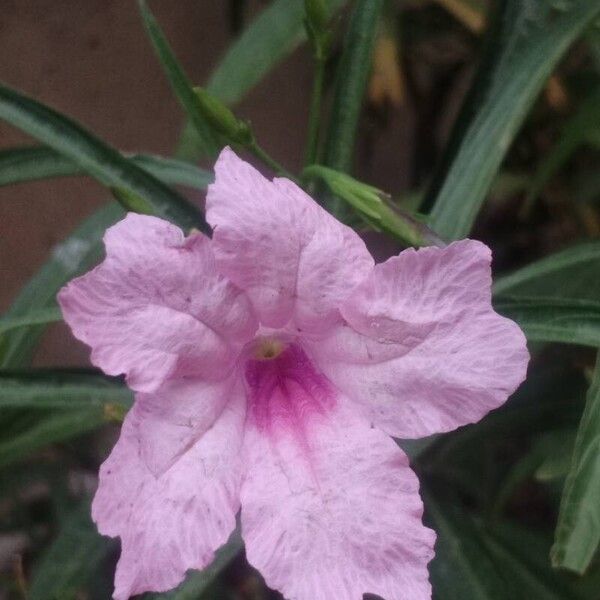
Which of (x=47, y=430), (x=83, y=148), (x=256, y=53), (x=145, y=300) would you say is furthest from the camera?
(x=256, y=53)

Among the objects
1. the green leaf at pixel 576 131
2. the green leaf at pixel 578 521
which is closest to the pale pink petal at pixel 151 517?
the green leaf at pixel 578 521

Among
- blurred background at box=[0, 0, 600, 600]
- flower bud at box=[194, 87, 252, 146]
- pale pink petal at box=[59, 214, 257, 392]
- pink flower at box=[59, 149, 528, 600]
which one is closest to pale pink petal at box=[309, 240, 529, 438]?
pink flower at box=[59, 149, 528, 600]

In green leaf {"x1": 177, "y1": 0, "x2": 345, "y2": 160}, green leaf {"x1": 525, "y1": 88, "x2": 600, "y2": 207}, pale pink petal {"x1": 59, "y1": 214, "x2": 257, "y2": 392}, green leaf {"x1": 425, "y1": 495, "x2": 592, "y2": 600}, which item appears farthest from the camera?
green leaf {"x1": 525, "y1": 88, "x2": 600, "y2": 207}

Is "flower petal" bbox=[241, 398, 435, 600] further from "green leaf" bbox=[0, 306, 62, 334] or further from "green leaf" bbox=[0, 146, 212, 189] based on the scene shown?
"green leaf" bbox=[0, 146, 212, 189]

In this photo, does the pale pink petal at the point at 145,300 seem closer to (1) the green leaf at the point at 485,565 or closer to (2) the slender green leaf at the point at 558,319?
(2) the slender green leaf at the point at 558,319

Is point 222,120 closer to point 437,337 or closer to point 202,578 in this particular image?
point 437,337

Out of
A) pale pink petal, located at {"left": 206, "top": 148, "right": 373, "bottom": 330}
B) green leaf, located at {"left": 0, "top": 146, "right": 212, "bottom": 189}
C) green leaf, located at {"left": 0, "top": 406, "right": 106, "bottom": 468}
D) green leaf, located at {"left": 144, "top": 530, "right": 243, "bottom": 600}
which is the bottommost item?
green leaf, located at {"left": 144, "top": 530, "right": 243, "bottom": 600}

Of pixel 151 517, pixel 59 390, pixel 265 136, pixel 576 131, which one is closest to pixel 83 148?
pixel 59 390

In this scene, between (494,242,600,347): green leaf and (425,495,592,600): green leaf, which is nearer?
(494,242,600,347): green leaf
